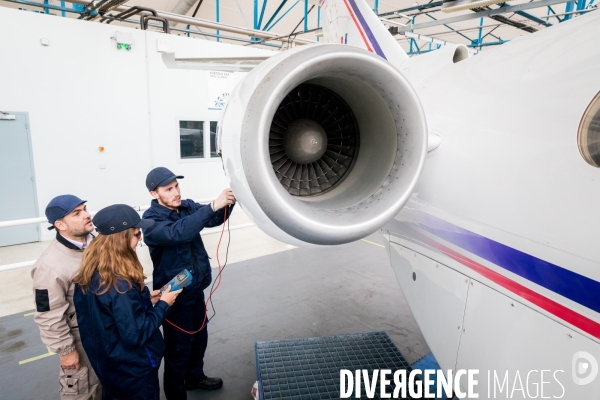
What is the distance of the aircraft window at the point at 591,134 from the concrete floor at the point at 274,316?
118 inches

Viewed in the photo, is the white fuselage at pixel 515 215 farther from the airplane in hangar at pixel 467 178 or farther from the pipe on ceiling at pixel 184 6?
the pipe on ceiling at pixel 184 6

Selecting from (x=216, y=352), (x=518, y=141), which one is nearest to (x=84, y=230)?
(x=216, y=352)

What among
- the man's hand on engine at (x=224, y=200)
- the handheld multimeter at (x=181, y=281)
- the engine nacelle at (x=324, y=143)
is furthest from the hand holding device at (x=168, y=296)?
the engine nacelle at (x=324, y=143)

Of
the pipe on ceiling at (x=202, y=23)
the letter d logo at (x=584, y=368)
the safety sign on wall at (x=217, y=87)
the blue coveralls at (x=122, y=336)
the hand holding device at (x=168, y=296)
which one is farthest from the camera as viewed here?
the safety sign on wall at (x=217, y=87)

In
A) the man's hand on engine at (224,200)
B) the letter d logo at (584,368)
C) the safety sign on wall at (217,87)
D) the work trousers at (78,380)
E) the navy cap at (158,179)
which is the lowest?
the work trousers at (78,380)

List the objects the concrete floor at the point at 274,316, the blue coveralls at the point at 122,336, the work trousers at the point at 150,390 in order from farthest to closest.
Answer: the concrete floor at the point at 274,316 < the work trousers at the point at 150,390 < the blue coveralls at the point at 122,336

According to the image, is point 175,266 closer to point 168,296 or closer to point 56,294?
point 168,296

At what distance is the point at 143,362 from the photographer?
227 centimetres

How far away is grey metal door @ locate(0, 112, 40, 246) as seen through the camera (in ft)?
21.7

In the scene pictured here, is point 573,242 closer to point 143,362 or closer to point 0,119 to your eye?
point 143,362

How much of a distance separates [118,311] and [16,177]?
6194mm

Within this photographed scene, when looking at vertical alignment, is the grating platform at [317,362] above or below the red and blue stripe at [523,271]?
below

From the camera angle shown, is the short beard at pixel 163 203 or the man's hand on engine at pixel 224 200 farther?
the short beard at pixel 163 203

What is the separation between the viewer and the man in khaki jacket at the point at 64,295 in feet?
7.67
